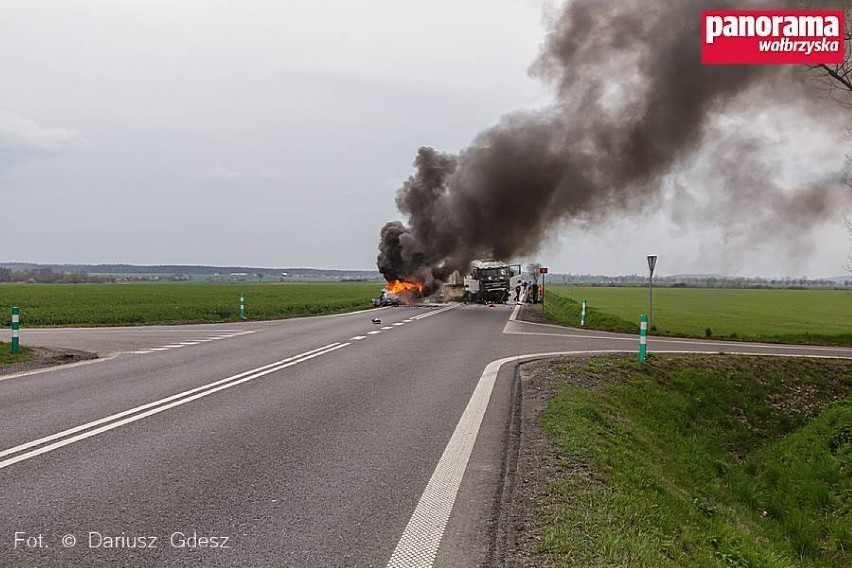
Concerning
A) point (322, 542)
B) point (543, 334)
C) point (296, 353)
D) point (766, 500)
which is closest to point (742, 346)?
point (543, 334)

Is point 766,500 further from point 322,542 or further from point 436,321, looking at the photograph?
point 436,321

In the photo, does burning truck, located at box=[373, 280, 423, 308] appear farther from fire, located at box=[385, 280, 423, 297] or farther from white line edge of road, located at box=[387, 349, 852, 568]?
white line edge of road, located at box=[387, 349, 852, 568]

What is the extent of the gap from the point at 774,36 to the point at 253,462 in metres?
21.7

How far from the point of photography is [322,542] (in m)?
3.98

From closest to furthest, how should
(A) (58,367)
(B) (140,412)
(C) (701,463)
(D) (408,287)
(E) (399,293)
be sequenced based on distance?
(B) (140,412), (C) (701,463), (A) (58,367), (E) (399,293), (D) (408,287)

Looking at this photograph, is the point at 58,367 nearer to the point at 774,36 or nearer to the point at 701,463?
the point at 701,463

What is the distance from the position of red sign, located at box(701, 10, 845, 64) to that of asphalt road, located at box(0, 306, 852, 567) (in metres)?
14.0

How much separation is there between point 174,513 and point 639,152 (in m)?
29.6

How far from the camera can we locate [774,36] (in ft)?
68.0

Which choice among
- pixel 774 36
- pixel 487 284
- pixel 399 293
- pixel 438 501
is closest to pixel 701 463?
pixel 438 501

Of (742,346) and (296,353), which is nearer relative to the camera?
(296,353)

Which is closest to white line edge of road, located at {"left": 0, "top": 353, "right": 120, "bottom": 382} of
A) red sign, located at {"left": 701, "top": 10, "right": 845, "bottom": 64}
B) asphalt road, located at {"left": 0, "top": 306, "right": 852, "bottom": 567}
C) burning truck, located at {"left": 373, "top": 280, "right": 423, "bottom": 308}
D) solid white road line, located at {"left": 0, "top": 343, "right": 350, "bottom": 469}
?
asphalt road, located at {"left": 0, "top": 306, "right": 852, "bottom": 567}

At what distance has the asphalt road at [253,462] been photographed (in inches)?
155

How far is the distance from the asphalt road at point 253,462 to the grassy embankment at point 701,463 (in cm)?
73
